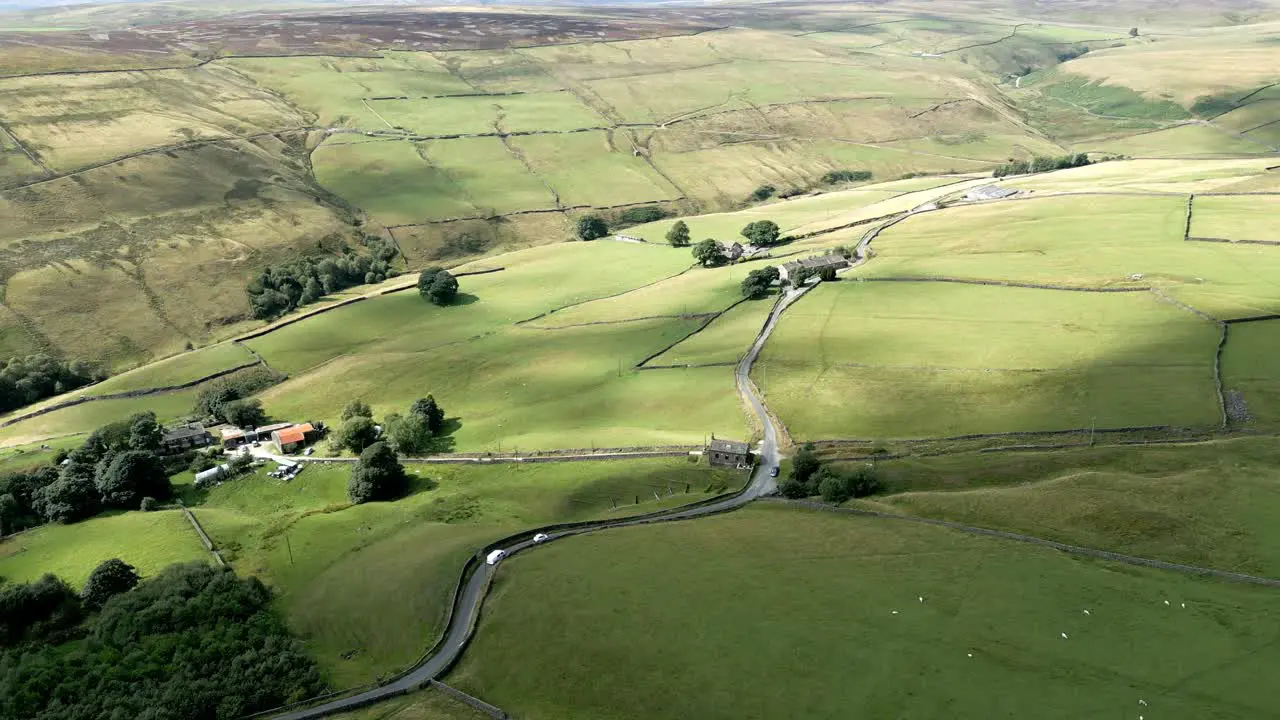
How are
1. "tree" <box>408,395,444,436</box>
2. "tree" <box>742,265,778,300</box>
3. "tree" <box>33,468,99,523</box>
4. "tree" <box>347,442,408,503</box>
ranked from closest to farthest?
"tree" <box>33,468,99,523</box>, "tree" <box>347,442,408,503</box>, "tree" <box>408,395,444,436</box>, "tree" <box>742,265,778,300</box>

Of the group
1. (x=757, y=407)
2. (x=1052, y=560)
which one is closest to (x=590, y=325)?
(x=757, y=407)

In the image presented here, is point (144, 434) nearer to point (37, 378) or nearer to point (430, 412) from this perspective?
point (430, 412)

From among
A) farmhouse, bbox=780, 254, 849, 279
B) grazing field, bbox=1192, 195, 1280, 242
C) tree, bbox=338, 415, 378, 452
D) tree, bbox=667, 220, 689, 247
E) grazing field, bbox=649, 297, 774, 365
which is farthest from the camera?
tree, bbox=667, 220, 689, 247

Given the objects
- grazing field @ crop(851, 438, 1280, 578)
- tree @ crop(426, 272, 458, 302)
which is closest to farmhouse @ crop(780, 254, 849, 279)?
tree @ crop(426, 272, 458, 302)

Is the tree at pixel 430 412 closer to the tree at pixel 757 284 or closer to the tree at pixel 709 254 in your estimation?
the tree at pixel 757 284

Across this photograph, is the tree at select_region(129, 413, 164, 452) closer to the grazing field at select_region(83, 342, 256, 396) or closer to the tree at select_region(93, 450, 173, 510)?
the tree at select_region(93, 450, 173, 510)
